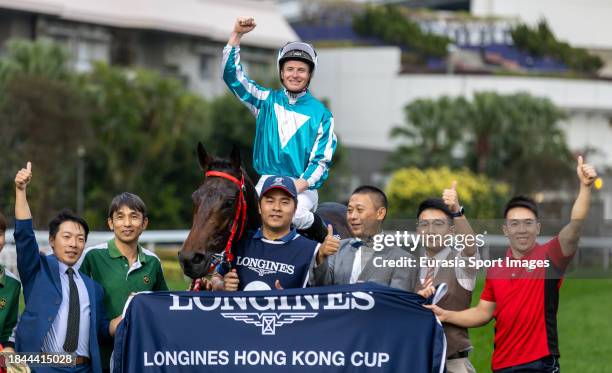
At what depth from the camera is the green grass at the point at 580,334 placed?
15.0 m

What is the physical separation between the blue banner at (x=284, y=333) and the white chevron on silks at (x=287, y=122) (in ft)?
4.83

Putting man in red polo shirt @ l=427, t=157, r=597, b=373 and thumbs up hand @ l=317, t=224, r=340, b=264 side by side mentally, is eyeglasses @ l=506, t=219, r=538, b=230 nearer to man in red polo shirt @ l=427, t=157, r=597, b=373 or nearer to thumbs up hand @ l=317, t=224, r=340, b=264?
man in red polo shirt @ l=427, t=157, r=597, b=373

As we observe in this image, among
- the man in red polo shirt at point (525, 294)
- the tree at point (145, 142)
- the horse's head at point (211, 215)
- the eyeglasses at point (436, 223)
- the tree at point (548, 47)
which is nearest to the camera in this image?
the horse's head at point (211, 215)

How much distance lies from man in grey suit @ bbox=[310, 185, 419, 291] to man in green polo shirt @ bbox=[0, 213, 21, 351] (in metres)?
1.86

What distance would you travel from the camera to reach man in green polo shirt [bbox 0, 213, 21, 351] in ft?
27.3

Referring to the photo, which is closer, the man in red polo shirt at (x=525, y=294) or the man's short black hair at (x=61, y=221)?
the man in red polo shirt at (x=525, y=294)

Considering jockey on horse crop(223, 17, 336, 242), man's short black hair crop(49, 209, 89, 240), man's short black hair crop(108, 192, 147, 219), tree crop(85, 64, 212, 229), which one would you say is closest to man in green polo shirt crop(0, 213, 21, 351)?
man's short black hair crop(49, 209, 89, 240)

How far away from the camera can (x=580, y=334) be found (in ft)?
60.0

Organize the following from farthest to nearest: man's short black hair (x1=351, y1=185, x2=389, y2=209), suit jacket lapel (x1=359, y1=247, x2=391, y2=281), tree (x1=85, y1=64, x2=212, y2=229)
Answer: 1. tree (x1=85, y1=64, x2=212, y2=229)
2. man's short black hair (x1=351, y1=185, x2=389, y2=209)
3. suit jacket lapel (x1=359, y1=247, x2=391, y2=281)

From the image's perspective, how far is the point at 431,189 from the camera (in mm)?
→ 52406

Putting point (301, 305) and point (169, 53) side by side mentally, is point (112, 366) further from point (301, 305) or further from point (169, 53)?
point (169, 53)

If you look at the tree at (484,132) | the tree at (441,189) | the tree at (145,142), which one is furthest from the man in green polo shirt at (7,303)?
the tree at (484,132)

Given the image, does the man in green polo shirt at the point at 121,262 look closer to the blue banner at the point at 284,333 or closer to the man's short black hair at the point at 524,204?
the blue banner at the point at 284,333

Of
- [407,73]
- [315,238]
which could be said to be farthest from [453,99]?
[315,238]
